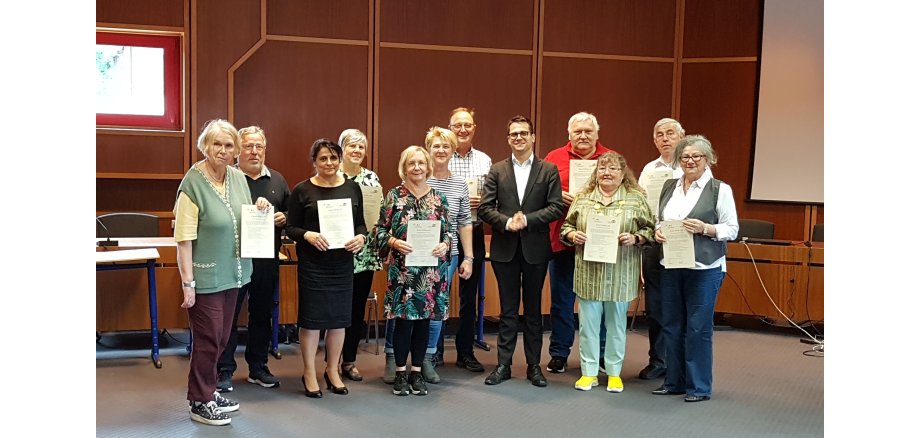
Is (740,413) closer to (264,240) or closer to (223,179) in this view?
(264,240)

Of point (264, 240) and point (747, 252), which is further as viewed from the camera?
point (747, 252)

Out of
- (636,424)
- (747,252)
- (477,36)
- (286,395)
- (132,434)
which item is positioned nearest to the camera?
(132,434)

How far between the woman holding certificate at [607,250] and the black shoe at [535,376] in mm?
208

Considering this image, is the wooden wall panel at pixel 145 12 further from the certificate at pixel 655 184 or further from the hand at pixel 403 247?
the certificate at pixel 655 184

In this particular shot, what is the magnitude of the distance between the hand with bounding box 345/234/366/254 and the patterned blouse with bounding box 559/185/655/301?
3.92 feet

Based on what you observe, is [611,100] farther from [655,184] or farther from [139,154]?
[139,154]

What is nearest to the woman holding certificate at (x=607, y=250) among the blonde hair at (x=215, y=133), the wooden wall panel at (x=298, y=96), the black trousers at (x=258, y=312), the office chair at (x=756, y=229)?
the black trousers at (x=258, y=312)

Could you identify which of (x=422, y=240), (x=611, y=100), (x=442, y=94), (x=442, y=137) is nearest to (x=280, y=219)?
(x=422, y=240)

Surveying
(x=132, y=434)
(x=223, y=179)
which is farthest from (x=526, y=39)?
(x=132, y=434)

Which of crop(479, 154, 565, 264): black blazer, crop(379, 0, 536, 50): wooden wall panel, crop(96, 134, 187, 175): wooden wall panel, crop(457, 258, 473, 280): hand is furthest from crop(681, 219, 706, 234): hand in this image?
crop(96, 134, 187, 175): wooden wall panel

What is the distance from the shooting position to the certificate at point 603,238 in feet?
15.3

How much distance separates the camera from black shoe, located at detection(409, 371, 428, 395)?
15.6 ft

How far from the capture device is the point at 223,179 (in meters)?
4.03
